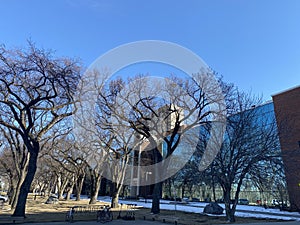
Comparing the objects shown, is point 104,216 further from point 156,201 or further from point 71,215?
point 156,201

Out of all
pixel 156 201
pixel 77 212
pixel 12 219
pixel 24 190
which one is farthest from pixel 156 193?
pixel 12 219

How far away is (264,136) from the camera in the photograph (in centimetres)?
1529

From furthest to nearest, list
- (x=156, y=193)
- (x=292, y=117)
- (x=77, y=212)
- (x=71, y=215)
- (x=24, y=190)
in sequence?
1. (x=292, y=117)
2. (x=156, y=193)
3. (x=77, y=212)
4. (x=24, y=190)
5. (x=71, y=215)

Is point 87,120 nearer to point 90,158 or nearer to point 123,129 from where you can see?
point 123,129

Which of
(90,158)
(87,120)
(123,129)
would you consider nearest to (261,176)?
(123,129)

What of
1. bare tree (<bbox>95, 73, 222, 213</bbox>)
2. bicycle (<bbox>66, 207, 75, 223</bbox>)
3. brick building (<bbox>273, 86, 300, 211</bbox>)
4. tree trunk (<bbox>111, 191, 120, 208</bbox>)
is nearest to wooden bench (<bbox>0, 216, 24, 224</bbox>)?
bicycle (<bbox>66, 207, 75, 223</bbox>)

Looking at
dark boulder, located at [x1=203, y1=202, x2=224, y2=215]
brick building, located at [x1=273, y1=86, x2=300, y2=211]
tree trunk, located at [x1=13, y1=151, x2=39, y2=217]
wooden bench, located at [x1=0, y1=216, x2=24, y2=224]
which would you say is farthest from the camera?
brick building, located at [x1=273, y1=86, x2=300, y2=211]

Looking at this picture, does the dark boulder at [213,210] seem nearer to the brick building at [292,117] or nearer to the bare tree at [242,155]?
the bare tree at [242,155]

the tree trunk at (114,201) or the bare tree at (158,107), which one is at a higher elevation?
the bare tree at (158,107)

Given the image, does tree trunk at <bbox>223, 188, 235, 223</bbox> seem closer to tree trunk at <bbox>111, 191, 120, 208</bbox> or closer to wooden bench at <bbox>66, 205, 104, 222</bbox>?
wooden bench at <bbox>66, 205, 104, 222</bbox>

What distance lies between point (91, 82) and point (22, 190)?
784 cm

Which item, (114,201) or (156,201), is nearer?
(156,201)

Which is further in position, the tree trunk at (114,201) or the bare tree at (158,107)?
the tree trunk at (114,201)

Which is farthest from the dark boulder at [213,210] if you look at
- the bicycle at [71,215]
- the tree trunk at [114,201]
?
the bicycle at [71,215]
